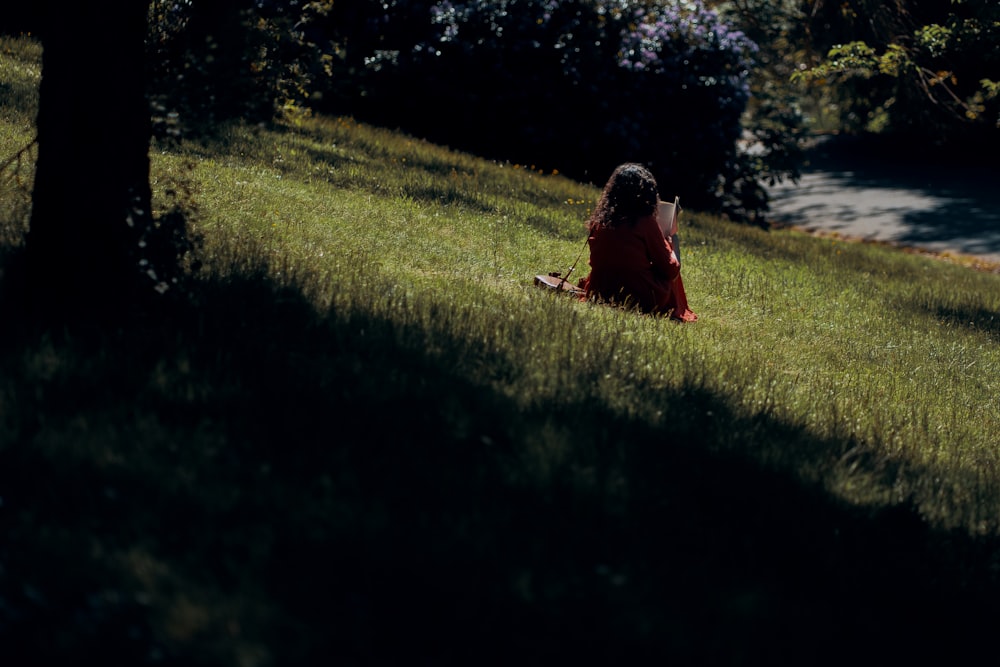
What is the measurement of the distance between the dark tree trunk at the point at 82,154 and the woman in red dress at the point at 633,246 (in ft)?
12.9

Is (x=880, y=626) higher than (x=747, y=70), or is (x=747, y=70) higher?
(x=747, y=70)

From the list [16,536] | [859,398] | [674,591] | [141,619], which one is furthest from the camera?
[859,398]

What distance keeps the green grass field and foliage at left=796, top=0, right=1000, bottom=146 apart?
243 inches

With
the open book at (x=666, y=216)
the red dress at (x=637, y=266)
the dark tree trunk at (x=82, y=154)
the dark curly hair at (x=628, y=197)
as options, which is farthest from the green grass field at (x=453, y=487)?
the open book at (x=666, y=216)

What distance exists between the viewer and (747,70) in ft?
54.9

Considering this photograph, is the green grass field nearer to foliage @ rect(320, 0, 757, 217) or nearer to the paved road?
foliage @ rect(320, 0, 757, 217)

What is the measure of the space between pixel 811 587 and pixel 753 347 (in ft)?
12.6

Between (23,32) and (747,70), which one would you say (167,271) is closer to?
(23,32)

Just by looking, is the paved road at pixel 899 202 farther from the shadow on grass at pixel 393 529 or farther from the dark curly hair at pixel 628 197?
the shadow on grass at pixel 393 529

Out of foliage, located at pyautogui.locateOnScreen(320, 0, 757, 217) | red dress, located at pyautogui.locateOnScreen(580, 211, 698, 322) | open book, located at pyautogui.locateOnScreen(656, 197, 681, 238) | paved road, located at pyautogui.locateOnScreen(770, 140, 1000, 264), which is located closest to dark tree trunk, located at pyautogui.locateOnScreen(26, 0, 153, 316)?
red dress, located at pyautogui.locateOnScreen(580, 211, 698, 322)

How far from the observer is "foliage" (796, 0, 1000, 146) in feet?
40.6

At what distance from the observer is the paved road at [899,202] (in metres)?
18.9

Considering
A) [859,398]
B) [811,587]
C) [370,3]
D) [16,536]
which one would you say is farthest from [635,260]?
[370,3]

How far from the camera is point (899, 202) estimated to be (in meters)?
21.8
